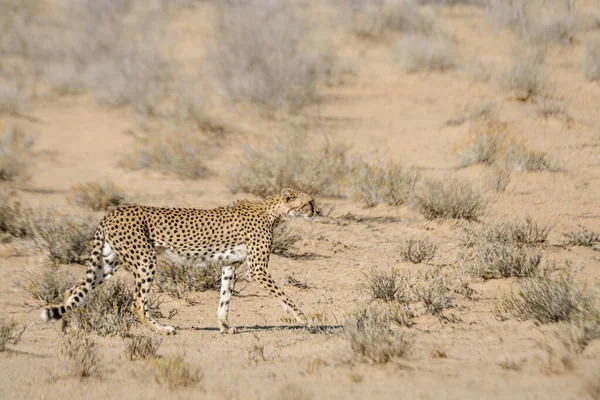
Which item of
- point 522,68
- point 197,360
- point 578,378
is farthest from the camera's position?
point 522,68

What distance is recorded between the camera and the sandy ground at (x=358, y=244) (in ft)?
19.1

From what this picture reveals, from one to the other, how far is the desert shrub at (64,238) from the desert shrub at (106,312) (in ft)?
7.04

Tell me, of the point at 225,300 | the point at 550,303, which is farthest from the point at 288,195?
the point at 550,303

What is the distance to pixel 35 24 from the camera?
953 inches

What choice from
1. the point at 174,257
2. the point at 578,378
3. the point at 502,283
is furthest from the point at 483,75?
the point at 578,378

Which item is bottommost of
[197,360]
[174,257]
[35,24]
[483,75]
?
[197,360]

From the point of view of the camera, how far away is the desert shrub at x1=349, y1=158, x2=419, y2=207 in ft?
42.7

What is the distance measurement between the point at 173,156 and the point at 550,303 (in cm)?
923

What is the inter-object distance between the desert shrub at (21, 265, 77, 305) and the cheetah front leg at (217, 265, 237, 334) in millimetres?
2101

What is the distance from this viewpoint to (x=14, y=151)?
15797mm

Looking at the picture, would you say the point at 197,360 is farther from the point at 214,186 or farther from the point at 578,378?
the point at 214,186

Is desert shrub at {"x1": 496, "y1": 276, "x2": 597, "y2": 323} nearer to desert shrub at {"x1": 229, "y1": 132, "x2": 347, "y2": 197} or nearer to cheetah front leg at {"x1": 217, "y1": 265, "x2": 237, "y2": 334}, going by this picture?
cheetah front leg at {"x1": 217, "y1": 265, "x2": 237, "y2": 334}

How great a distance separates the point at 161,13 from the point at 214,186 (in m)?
11.7

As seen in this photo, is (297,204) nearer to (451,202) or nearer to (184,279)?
(184,279)
